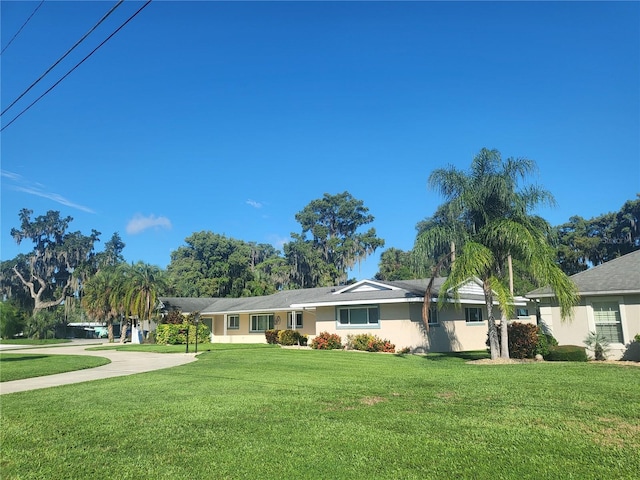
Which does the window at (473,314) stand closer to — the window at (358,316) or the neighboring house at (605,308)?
the window at (358,316)

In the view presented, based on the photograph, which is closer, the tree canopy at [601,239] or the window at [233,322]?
the window at [233,322]

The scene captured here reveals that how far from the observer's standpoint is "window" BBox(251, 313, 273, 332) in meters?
33.4

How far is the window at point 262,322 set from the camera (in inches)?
1316

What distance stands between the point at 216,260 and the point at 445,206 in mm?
43561

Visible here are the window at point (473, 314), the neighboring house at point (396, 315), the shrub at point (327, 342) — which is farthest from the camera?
the window at point (473, 314)

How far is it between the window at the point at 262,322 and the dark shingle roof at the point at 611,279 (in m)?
19.6

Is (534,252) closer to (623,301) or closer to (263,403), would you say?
(623,301)

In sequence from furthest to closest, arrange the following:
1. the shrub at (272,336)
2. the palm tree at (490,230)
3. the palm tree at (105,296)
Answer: the palm tree at (105,296) → the shrub at (272,336) → the palm tree at (490,230)

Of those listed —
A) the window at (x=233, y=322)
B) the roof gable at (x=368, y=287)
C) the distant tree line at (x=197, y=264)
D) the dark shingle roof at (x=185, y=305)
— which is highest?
the distant tree line at (x=197, y=264)

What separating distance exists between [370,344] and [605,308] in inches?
412

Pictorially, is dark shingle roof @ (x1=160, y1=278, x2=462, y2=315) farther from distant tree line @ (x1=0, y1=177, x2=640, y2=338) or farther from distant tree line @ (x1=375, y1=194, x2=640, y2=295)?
distant tree line @ (x1=375, y1=194, x2=640, y2=295)

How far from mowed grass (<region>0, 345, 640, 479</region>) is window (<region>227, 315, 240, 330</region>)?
2493cm

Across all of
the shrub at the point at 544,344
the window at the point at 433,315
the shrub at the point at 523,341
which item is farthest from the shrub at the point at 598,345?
the window at the point at 433,315

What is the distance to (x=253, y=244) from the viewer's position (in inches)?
2847
